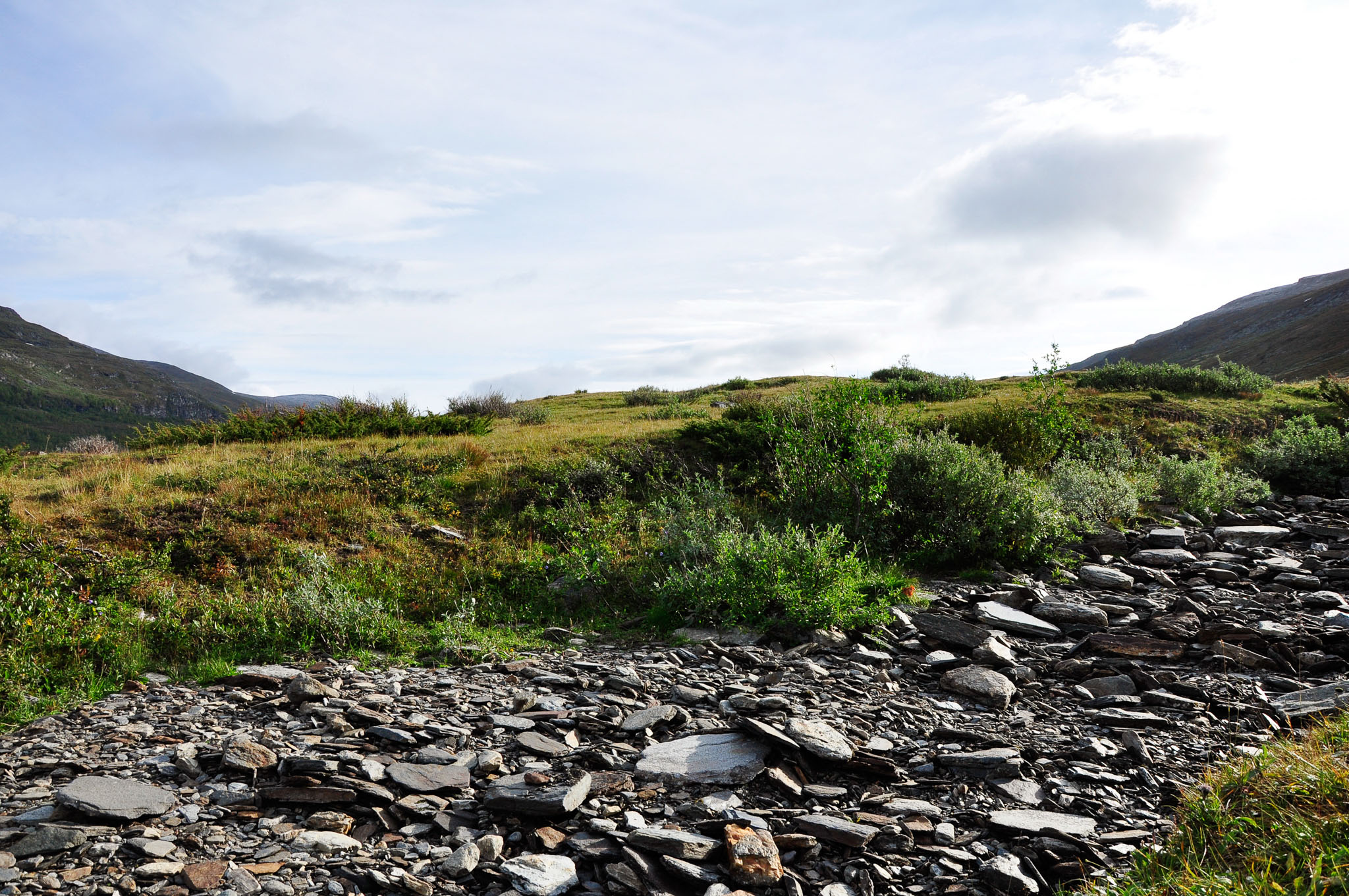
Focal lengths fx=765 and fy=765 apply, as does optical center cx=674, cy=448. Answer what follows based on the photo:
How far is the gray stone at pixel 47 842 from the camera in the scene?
12.2ft

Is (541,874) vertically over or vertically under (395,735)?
under

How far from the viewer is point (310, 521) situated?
1153 cm

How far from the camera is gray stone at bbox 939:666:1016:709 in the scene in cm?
602

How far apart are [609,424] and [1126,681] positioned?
15671 mm

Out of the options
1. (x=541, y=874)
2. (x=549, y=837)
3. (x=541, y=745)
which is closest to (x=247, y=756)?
(x=541, y=745)

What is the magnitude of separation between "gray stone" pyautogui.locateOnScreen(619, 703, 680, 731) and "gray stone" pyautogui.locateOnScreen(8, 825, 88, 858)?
3005mm

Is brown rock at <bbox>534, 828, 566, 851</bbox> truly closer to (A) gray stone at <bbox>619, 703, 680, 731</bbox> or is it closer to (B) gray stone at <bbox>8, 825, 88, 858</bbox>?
(A) gray stone at <bbox>619, 703, 680, 731</bbox>

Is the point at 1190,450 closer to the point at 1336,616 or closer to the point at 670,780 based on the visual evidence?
the point at 1336,616

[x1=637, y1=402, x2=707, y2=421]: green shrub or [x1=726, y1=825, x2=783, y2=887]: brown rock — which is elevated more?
[x1=637, y1=402, x2=707, y2=421]: green shrub

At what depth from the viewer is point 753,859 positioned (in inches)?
143

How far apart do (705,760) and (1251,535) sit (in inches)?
462

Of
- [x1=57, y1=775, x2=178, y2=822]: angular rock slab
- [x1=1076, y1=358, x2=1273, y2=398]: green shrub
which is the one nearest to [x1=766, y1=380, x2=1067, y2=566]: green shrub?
[x1=57, y1=775, x2=178, y2=822]: angular rock slab

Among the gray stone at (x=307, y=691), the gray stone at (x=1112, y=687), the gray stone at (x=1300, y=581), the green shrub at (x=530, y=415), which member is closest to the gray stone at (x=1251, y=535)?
the gray stone at (x=1300, y=581)

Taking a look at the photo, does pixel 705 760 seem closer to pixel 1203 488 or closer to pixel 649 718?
pixel 649 718
